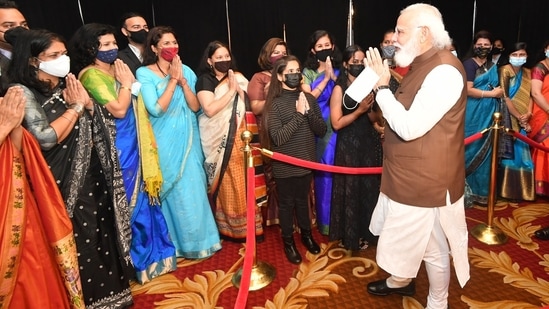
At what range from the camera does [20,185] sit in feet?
5.58

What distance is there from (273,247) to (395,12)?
3.55 m

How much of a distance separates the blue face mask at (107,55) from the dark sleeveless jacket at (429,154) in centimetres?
158

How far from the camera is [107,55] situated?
88.9 inches

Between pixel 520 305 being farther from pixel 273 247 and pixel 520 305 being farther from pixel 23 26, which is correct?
pixel 23 26

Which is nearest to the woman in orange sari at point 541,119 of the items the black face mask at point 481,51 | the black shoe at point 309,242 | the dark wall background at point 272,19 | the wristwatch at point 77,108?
the black face mask at point 481,51

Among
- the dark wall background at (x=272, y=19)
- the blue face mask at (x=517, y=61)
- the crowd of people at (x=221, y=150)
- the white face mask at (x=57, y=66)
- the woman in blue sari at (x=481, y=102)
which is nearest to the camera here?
the crowd of people at (x=221, y=150)

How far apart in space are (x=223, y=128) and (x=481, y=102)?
2284 mm

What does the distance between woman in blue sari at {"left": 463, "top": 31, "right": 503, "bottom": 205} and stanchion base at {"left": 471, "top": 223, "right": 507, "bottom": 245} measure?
0.65 metres

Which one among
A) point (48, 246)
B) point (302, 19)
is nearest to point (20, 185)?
point (48, 246)

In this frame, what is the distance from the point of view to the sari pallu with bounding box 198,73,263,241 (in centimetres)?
276

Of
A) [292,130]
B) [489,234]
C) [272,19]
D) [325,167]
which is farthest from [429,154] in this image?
[272,19]

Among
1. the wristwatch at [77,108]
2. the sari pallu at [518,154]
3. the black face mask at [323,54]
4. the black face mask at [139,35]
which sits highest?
the black face mask at [139,35]

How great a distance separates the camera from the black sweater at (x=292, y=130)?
99.3 inches

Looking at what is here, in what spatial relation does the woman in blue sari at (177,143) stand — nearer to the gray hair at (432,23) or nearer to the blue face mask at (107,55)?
the blue face mask at (107,55)
